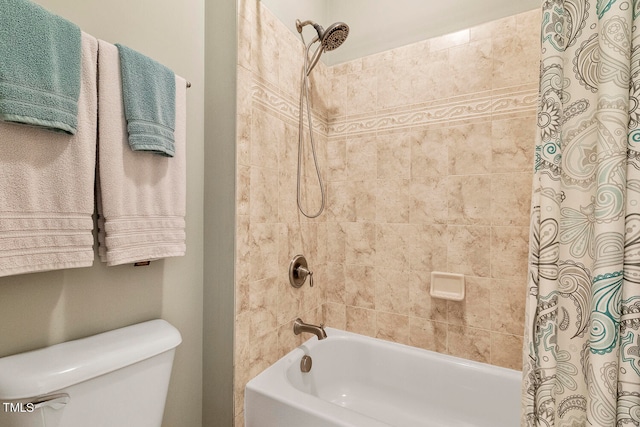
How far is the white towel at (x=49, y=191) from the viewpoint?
69 cm

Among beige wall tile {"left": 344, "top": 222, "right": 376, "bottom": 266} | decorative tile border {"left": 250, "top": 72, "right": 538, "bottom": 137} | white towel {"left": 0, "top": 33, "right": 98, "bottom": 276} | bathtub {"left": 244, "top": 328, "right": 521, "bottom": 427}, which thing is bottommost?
bathtub {"left": 244, "top": 328, "right": 521, "bottom": 427}

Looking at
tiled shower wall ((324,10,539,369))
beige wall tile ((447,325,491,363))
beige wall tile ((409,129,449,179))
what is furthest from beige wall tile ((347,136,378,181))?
beige wall tile ((447,325,491,363))

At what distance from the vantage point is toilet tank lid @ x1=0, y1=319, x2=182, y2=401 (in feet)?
2.23

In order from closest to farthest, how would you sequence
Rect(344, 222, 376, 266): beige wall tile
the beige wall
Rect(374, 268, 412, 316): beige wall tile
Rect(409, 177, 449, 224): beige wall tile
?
the beige wall → Rect(409, 177, 449, 224): beige wall tile → Rect(374, 268, 412, 316): beige wall tile → Rect(344, 222, 376, 266): beige wall tile

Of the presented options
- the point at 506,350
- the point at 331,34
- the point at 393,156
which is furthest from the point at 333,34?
the point at 506,350

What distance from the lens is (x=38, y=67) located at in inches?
27.8

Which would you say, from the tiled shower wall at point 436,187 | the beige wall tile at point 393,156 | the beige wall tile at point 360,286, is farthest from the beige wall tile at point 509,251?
the beige wall tile at point 360,286

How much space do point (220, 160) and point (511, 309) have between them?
1.52 metres

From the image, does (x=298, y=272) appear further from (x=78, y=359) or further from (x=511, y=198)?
(x=511, y=198)

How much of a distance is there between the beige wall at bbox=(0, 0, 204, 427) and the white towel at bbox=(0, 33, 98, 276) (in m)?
0.14

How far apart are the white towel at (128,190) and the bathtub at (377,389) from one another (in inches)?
29.5

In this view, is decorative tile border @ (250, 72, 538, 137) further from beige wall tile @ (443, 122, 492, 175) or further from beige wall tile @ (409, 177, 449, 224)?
beige wall tile @ (409, 177, 449, 224)

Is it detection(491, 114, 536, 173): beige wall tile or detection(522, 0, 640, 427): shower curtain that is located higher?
detection(491, 114, 536, 173): beige wall tile

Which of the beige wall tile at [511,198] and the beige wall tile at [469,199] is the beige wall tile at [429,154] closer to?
the beige wall tile at [469,199]
